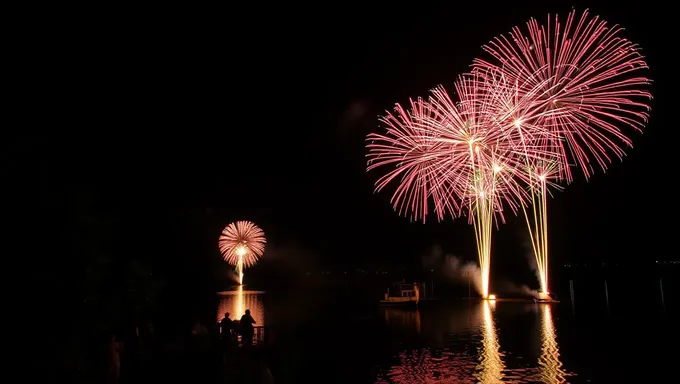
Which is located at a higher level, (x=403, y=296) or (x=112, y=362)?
(x=403, y=296)

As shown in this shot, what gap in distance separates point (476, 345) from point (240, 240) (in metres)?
51.4

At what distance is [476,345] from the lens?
27.0 meters

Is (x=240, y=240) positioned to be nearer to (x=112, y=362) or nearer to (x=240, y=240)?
(x=240, y=240)

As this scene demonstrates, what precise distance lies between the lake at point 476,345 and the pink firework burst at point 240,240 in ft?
93.1

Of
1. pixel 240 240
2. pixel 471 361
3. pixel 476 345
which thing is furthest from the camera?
pixel 240 240

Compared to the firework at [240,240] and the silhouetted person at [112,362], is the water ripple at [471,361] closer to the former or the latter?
the silhouetted person at [112,362]

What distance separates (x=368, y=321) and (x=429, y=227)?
3868 inches

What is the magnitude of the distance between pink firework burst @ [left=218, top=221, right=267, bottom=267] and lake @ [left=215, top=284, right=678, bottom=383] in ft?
93.1

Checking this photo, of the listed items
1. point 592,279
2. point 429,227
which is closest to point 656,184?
point 592,279

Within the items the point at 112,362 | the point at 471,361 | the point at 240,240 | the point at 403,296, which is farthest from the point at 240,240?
Result: the point at 112,362

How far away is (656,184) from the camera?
96062 mm

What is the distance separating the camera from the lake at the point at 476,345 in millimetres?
20734

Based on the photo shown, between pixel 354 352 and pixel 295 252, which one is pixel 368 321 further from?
pixel 295 252

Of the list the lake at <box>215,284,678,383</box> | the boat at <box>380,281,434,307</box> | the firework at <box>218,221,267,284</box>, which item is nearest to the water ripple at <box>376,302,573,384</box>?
the lake at <box>215,284,678,383</box>
